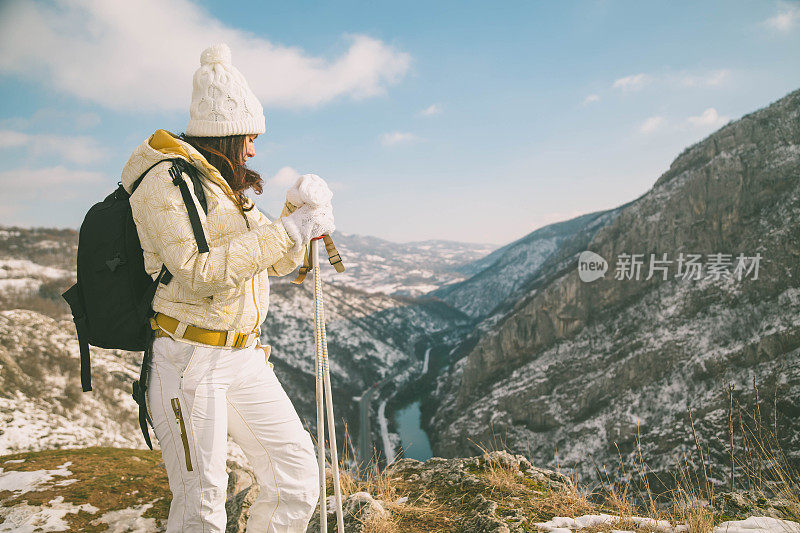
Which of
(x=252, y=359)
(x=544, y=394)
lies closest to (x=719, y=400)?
(x=544, y=394)

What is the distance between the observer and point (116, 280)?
7.59 feet

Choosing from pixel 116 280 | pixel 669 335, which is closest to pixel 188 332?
pixel 116 280

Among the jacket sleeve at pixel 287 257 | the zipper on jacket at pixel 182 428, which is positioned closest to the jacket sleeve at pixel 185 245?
the jacket sleeve at pixel 287 257

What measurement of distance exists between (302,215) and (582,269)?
6563cm

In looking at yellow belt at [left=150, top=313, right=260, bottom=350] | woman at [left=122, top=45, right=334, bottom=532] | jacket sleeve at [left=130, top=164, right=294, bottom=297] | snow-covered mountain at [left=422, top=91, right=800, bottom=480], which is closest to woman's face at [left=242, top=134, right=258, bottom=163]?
woman at [left=122, top=45, right=334, bottom=532]

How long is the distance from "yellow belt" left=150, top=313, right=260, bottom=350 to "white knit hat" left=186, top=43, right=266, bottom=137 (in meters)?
1.15

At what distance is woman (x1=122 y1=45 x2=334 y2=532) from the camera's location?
219cm

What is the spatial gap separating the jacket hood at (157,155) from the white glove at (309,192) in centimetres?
49

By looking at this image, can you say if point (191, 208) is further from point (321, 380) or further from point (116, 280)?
point (321, 380)

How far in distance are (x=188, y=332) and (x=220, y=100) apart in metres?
1.42

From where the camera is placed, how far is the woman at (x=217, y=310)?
2189 millimetres

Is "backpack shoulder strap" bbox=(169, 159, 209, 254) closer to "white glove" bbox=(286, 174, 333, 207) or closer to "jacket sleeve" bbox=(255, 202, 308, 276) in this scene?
"jacket sleeve" bbox=(255, 202, 308, 276)

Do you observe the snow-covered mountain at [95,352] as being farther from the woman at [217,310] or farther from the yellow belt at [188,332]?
the yellow belt at [188,332]

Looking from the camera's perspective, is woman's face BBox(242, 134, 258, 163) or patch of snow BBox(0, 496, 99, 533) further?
patch of snow BBox(0, 496, 99, 533)
